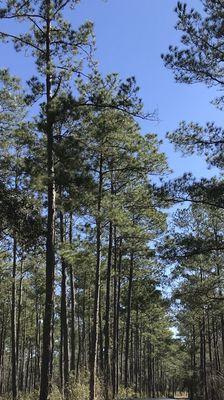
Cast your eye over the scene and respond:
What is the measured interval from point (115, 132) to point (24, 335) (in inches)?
1345

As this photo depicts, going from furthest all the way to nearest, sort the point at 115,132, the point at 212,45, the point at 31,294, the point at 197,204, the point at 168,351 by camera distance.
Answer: the point at 168,351, the point at 31,294, the point at 115,132, the point at 197,204, the point at 212,45

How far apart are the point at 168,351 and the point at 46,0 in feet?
223

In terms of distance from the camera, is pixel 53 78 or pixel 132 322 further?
pixel 132 322

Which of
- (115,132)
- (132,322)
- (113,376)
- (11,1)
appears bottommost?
(113,376)

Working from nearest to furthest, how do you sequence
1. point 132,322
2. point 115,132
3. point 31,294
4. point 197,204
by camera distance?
point 197,204 → point 115,132 → point 31,294 → point 132,322

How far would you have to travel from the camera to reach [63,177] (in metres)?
14.0

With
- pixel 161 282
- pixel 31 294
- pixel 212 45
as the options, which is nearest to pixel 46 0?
pixel 212 45

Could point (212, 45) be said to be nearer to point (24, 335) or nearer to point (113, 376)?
point (113, 376)

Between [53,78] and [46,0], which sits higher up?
[46,0]

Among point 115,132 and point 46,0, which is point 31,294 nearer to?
point 115,132

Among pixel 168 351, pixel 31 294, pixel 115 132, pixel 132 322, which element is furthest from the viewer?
pixel 168 351

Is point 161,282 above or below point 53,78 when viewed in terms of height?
below

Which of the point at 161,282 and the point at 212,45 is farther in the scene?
the point at 161,282

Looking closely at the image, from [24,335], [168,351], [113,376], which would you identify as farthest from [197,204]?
[168,351]
